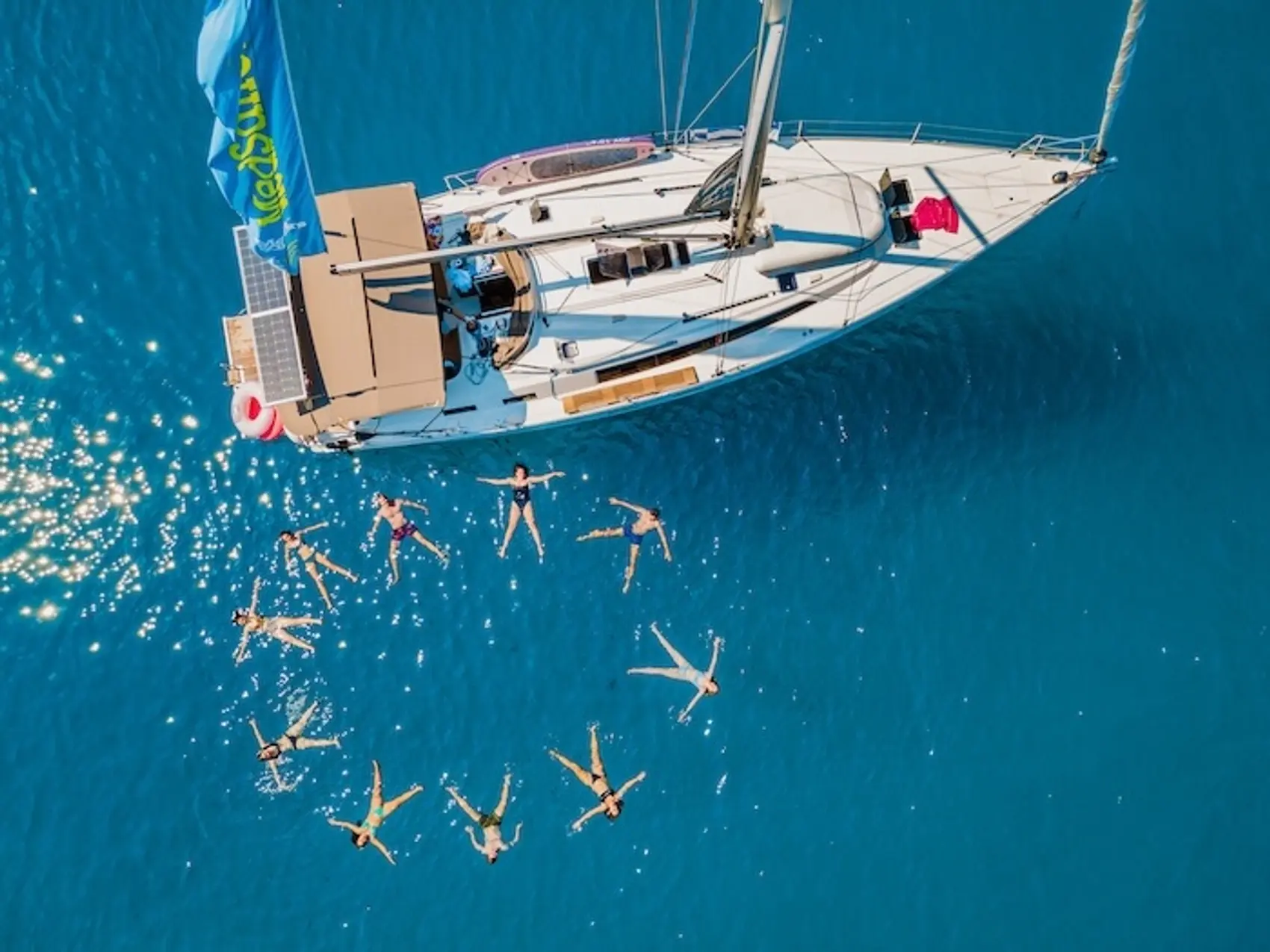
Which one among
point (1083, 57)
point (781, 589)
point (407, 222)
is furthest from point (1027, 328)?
point (407, 222)

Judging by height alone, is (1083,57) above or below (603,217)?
above

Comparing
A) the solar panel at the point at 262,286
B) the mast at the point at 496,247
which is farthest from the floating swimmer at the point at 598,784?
the solar panel at the point at 262,286

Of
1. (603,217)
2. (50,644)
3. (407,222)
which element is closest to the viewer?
(407,222)

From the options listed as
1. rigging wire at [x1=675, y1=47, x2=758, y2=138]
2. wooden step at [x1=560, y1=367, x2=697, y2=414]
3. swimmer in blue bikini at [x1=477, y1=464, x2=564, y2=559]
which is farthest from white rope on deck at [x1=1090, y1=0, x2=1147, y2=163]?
swimmer in blue bikini at [x1=477, y1=464, x2=564, y2=559]

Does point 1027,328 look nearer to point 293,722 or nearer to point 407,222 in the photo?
point 407,222

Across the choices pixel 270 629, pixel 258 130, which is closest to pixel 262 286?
pixel 258 130

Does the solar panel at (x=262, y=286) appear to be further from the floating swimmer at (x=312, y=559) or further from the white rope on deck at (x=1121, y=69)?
the white rope on deck at (x=1121, y=69)

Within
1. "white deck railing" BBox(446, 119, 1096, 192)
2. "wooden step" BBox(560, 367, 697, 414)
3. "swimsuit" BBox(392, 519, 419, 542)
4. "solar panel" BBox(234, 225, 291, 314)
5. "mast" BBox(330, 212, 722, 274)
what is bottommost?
"swimsuit" BBox(392, 519, 419, 542)

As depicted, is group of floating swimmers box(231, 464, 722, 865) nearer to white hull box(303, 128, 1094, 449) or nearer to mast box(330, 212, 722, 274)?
white hull box(303, 128, 1094, 449)
